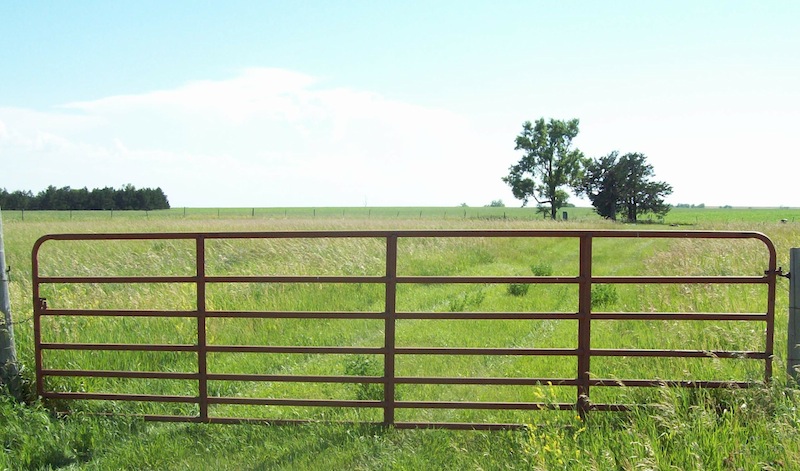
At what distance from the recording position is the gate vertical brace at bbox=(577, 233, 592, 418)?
5.61m

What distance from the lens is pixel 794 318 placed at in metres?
5.73

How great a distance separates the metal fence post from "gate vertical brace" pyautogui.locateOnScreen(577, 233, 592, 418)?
1863 millimetres

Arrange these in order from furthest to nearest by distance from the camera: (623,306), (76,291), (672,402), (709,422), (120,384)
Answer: (76,291) → (623,306) → (120,384) → (672,402) → (709,422)

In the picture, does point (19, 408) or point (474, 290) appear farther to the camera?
point (474, 290)

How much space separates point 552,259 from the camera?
23891 millimetres

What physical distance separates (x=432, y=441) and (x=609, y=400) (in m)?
1.95

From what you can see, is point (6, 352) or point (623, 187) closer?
point (6, 352)

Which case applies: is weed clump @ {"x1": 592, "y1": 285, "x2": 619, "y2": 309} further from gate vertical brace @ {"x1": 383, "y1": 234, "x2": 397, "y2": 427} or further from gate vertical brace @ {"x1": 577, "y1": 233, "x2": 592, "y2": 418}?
gate vertical brace @ {"x1": 383, "y1": 234, "x2": 397, "y2": 427}

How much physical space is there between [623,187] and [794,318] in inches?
2973

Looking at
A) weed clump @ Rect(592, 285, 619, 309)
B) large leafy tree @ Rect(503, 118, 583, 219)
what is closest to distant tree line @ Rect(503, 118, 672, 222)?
large leafy tree @ Rect(503, 118, 583, 219)

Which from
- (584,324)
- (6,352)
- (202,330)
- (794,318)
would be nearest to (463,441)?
(584,324)

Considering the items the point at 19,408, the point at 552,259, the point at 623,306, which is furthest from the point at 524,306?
the point at 552,259

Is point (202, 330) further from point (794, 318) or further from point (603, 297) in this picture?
point (603, 297)

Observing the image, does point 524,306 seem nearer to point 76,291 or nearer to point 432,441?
point 432,441
